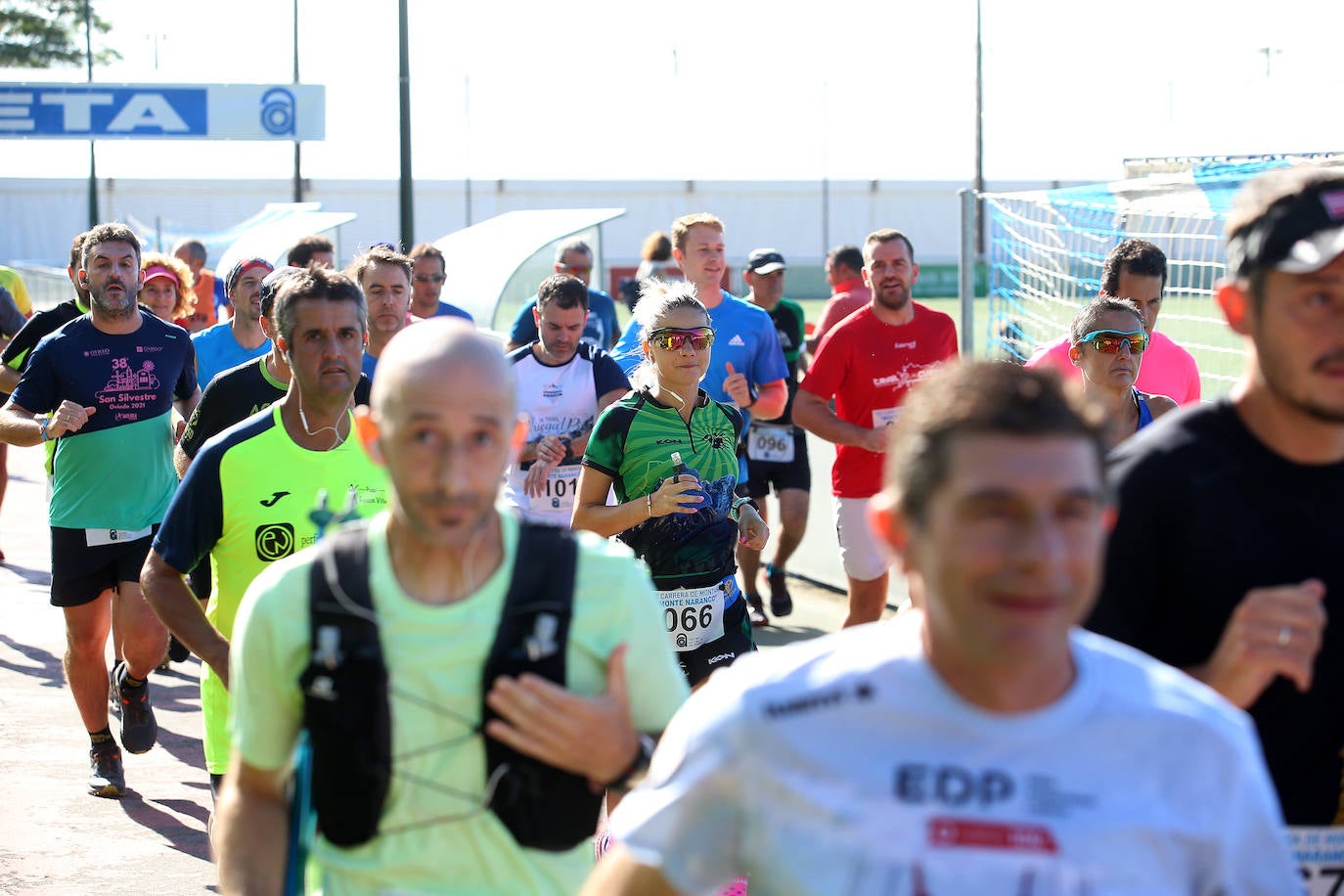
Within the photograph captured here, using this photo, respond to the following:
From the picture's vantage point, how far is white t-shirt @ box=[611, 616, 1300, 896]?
1.94 meters

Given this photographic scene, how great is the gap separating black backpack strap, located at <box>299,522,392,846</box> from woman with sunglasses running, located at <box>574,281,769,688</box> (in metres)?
3.14

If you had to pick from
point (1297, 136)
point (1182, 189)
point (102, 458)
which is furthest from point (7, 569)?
point (1297, 136)

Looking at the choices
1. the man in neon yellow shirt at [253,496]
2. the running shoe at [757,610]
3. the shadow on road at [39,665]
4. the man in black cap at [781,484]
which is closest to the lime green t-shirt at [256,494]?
the man in neon yellow shirt at [253,496]

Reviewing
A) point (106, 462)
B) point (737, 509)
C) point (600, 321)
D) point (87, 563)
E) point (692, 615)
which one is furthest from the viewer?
point (600, 321)

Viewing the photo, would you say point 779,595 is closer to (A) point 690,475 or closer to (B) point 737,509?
(B) point 737,509

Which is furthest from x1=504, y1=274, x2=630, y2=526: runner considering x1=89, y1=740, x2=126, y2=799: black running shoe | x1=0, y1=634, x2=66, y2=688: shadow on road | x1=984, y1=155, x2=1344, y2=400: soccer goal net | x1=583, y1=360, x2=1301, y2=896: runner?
x1=583, y1=360, x2=1301, y2=896: runner

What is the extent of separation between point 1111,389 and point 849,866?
373 cm

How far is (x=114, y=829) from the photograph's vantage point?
20.9ft

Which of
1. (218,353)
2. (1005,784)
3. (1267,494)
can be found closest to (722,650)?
(1267,494)

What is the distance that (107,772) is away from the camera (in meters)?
6.82

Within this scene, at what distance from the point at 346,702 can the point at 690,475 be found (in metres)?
3.28

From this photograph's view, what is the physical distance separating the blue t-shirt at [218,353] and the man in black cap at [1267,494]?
20.8ft

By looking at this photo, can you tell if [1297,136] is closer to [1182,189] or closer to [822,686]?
[1182,189]

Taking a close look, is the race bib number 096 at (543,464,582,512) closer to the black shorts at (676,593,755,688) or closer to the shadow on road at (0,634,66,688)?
the black shorts at (676,593,755,688)
